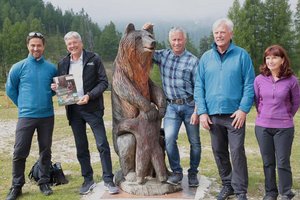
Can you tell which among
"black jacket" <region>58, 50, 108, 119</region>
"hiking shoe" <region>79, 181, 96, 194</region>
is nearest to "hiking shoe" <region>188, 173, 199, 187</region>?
"hiking shoe" <region>79, 181, 96, 194</region>

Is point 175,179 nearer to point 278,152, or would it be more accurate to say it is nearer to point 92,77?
point 278,152

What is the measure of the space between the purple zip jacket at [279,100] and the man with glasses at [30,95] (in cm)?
309

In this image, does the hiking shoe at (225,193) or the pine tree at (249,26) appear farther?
the pine tree at (249,26)

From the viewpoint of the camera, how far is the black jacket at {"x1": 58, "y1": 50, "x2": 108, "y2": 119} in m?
5.81

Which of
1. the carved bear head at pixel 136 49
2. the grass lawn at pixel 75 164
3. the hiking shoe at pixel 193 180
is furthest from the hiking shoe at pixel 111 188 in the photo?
the carved bear head at pixel 136 49

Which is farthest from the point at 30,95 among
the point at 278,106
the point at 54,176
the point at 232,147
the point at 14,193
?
the point at 278,106

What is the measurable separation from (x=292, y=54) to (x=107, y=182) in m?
34.0

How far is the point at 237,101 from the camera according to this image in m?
5.18

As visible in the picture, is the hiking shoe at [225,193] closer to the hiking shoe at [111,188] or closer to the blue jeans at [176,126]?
the blue jeans at [176,126]

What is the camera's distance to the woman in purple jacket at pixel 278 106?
199 inches

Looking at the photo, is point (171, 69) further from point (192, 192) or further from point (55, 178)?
point (55, 178)

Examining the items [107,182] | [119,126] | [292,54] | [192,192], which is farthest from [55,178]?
[292,54]

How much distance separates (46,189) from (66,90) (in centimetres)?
172

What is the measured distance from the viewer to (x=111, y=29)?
93250 millimetres
